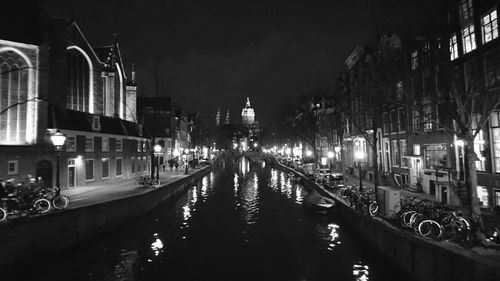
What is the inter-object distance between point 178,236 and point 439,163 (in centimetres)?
2064

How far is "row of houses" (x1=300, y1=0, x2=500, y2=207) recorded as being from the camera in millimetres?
13203

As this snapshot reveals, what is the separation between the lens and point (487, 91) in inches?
486

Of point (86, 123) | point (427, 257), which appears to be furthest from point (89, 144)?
point (427, 257)

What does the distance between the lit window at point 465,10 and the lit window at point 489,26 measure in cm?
149

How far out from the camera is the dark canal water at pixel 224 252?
13.9 meters

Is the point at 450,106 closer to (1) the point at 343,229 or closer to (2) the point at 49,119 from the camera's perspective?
(1) the point at 343,229

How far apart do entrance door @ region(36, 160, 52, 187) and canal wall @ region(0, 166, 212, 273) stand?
9295mm

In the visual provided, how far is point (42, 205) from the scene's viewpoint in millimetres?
18266

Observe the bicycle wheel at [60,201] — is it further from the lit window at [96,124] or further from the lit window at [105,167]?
the lit window at [105,167]

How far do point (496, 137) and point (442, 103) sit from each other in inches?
277

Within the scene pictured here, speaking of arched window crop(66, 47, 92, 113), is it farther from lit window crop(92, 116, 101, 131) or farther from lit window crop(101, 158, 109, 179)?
lit window crop(101, 158, 109, 179)

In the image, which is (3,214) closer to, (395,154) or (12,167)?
(12,167)

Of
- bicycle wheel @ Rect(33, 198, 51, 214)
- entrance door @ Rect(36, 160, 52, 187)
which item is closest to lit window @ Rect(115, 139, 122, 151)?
entrance door @ Rect(36, 160, 52, 187)

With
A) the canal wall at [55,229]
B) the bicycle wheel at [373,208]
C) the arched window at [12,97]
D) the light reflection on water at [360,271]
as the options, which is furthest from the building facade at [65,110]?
the bicycle wheel at [373,208]
